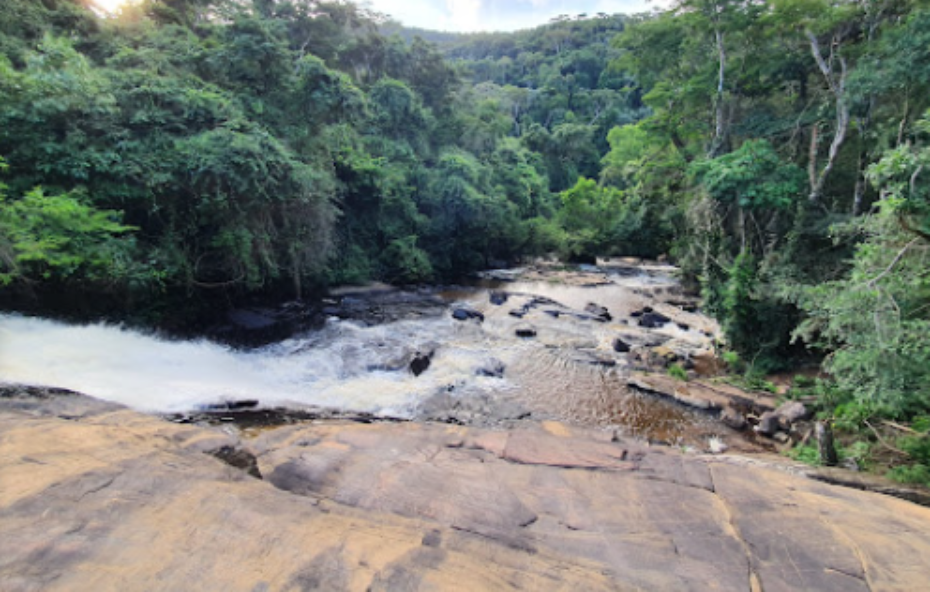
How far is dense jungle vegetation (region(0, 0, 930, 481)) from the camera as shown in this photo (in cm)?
641

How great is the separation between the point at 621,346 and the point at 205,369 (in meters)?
10.4

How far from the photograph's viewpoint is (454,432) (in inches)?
221

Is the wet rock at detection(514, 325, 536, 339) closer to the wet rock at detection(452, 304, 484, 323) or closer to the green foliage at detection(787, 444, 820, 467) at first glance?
the wet rock at detection(452, 304, 484, 323)

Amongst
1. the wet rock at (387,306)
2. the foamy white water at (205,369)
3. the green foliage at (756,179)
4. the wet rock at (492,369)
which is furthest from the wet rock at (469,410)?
the green foliage at (756,179)

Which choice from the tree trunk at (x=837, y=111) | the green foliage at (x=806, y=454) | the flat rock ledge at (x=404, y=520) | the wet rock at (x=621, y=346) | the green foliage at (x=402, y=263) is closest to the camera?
the flat rock ledge at (x=404, y=520)

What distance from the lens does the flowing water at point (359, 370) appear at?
7.53m

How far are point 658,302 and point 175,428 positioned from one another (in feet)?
57.2

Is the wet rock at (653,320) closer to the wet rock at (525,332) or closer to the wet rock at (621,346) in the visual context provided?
the wet rock at (621,346)

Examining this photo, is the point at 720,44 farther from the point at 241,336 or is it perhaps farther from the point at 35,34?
the point at 35,34

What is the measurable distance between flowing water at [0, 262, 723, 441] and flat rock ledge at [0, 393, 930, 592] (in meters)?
3.06

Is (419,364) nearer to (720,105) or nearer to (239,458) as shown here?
(239,458)

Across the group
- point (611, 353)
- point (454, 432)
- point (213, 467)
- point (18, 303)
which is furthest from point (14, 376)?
point (611, 353)

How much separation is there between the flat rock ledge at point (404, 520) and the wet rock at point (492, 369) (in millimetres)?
5368

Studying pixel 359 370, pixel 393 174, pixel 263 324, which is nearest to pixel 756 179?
pixel 359 370
